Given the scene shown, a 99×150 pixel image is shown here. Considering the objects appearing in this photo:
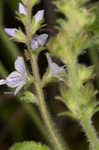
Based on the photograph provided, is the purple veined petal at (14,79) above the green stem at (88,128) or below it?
above

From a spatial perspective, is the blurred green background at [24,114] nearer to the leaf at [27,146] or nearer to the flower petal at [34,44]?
the leaf at [27,146]

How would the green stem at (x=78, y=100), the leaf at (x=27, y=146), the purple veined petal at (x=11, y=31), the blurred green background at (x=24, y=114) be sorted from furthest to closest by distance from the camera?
the blurred green background at (x=24, y=114) → the leaf at (x=27, y=146) → the purple veined petal at (x=11, y=31) → the green stem at (x=78, y=100)

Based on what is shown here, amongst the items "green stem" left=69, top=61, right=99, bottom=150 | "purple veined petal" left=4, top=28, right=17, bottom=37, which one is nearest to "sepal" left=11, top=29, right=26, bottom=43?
"purple veined petal" left=4, top=28, right=17, bottom=37

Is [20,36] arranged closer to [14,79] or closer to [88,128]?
[14,79]

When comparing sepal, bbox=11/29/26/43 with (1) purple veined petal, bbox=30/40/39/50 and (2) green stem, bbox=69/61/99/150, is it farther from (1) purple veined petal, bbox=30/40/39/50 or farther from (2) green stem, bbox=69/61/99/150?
(2) green stem, bbox=69/61/99/150

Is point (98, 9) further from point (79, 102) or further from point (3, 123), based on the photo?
point (3, 123)

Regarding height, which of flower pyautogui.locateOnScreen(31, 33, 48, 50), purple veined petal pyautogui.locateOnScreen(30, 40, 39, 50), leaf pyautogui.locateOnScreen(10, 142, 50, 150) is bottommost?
leaf pyautogui.locateOnScreen(10, 142, 50, 150)

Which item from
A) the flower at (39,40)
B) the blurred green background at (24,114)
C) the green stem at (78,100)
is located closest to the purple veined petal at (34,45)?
the flower at (39,40)

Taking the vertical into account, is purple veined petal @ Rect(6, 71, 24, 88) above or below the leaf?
above

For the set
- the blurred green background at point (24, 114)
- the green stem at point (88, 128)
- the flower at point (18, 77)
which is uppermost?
the blurred green background at point (24, 114)

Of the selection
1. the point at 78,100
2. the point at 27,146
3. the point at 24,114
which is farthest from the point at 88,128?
the point at 24,114

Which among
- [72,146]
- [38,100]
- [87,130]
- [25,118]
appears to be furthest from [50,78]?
[25,118]
